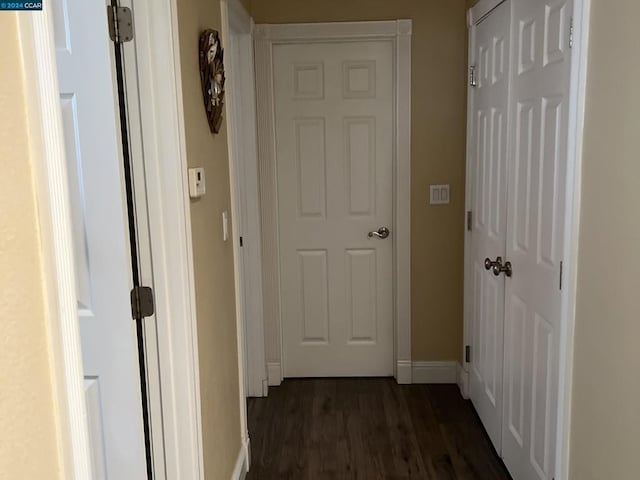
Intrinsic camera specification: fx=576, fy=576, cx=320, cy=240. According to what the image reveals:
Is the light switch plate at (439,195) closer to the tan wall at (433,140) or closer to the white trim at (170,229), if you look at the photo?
the tan wall at (433,140)

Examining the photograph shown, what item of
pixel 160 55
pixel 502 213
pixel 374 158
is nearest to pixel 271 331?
pixel 374 158

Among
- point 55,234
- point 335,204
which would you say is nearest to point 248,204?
point 335,204

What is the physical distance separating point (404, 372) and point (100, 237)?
94.5 inches

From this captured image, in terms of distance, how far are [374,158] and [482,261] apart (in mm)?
887

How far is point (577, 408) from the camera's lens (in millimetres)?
1745

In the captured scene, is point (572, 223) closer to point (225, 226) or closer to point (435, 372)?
point (225, 226)

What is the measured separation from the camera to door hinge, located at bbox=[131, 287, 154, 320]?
1670 mm

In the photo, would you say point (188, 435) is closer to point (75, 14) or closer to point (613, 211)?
point (75, 14)

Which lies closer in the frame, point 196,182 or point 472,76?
point 196,182

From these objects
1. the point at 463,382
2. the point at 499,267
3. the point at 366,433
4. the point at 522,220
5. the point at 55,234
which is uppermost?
the point at 55,234

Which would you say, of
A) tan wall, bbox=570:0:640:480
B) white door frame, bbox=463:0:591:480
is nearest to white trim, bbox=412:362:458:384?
white door frame, bbox=463:0:591:480

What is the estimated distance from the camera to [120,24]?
5.08 feet

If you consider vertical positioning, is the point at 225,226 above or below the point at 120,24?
below

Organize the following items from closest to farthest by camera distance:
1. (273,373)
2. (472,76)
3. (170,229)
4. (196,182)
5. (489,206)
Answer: (170,229) → (196,182) → (489,206) → (472,76) → (273,373)
